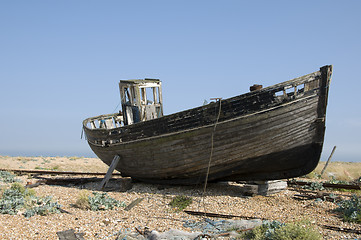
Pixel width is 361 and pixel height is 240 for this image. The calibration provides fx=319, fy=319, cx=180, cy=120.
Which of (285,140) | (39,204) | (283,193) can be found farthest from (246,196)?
(39,204)

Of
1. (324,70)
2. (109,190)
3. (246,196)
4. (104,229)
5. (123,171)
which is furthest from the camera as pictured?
(123,171)

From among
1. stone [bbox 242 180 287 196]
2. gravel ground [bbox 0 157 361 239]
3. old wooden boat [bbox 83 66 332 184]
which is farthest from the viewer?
stone [bbox 242 180 287 196]

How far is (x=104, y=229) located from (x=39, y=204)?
3.24 m

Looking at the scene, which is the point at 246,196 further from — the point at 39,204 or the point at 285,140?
the point at 39,204

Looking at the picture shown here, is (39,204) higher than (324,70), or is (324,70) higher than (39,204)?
(324,70)

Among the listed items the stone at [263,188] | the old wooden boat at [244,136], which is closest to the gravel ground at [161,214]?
the stone at [263,188]

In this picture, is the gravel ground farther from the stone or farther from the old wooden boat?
the old wooden boat

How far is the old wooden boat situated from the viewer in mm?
9391

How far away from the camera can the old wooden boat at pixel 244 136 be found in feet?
30.8

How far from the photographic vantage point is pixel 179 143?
10328 millimetres

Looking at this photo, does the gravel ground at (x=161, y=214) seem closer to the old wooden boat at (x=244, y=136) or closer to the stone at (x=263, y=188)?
the stone at (x=263, y=188)

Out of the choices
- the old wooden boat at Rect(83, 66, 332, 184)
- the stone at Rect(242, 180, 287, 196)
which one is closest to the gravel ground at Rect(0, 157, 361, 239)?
the stone at Rect(242, 180, 287, 196)

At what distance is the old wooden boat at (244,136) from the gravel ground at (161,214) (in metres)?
0.83

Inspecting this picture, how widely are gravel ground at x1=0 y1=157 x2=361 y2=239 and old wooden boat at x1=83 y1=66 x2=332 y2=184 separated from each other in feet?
2.71
